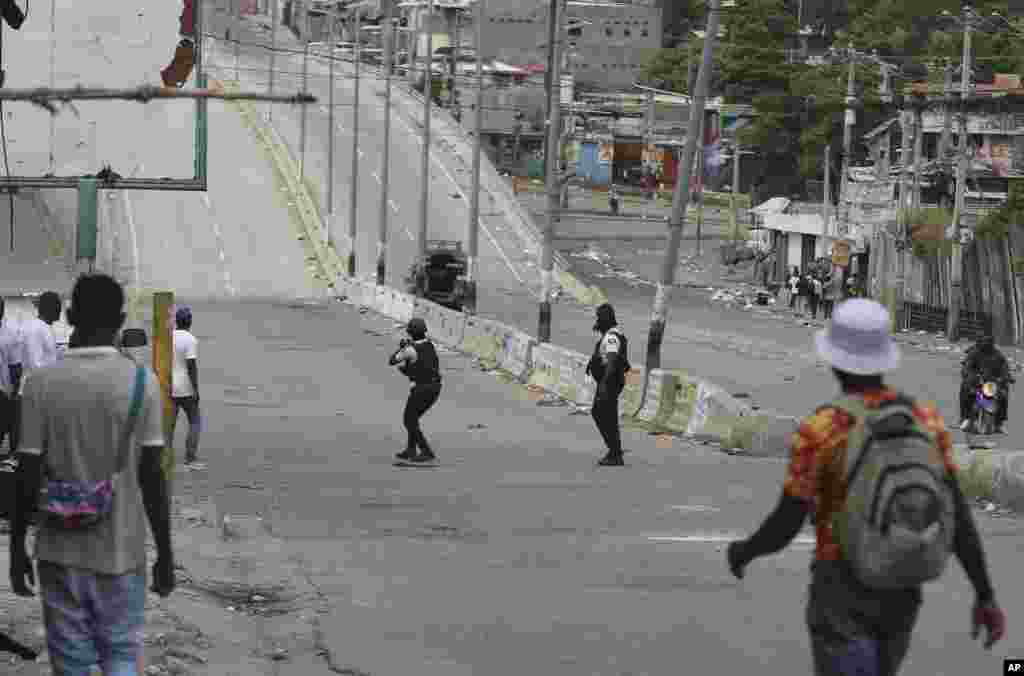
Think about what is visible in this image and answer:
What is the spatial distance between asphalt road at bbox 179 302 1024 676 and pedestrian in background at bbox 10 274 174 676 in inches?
118

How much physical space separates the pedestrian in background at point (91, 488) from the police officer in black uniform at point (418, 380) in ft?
47.4

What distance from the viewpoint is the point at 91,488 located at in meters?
7.52

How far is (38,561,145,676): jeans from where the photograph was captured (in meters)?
7.56

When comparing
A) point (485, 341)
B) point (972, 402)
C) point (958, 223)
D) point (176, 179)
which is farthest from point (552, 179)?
point (176, 179)

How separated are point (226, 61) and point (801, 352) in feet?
267

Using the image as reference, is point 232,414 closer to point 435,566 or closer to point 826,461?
point 435,566

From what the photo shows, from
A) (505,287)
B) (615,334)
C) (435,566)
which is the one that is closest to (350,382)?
(615,334)

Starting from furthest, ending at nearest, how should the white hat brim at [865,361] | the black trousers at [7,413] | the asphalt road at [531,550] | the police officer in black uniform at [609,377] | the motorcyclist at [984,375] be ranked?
the motorcyclist at [984,375] → the police officer in black uniform at [609,377] → the black trousers at [7,413] → the asphalt road at [531,550] → the white hat brim at [865,361]

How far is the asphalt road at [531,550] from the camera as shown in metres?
11.0

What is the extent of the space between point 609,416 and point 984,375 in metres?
6.90

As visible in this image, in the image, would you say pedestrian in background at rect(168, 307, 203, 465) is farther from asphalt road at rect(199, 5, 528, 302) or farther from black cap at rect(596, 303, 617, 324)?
asphalt road at rect(199, 5, 528, 302)

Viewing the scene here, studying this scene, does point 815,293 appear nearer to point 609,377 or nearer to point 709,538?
point 609,377

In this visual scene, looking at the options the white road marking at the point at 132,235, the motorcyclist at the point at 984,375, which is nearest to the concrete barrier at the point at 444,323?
the white road marking at the point at 132,235

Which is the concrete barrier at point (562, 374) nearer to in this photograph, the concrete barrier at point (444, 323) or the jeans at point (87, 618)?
the concrete barrier at point (444, 323)
